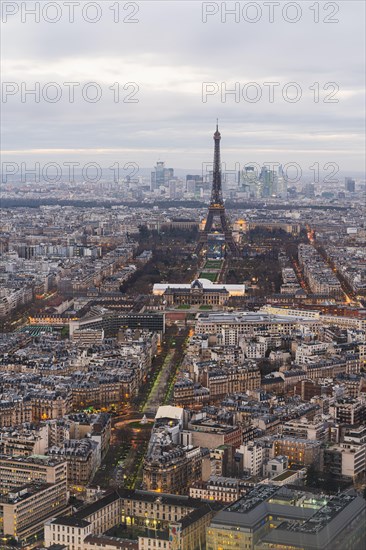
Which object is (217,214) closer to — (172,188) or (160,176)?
(172,188)

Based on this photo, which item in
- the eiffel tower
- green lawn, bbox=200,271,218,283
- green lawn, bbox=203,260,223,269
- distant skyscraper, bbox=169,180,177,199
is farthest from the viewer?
distant skyscraper, bbox=169,180,177,199

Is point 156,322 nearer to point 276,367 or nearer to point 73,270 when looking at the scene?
point 276,367

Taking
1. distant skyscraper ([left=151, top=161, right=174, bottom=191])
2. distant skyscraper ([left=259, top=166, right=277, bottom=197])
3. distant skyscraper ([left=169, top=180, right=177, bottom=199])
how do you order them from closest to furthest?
distant skyscraper ([left=259, top=166, right=277, bottom=197])
distant skyscraper ([left=169, top=180, right=177, bottom=199])
distant skyscraper ([left=151, top=161, right=174, bottom=191])

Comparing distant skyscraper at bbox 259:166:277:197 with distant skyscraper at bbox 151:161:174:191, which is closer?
distant skyscraper at bbox 259:166:277:197

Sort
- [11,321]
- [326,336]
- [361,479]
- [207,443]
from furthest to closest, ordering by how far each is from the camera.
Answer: [11,321]
[326,336]
[207,443]
[361,479]

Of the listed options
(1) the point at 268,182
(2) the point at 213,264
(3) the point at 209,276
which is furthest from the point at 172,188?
(3) the point at 209,276

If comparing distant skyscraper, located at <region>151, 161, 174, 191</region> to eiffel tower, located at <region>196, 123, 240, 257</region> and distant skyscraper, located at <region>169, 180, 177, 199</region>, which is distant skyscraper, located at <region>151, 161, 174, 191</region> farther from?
eiffel tower, located at <region>196, 123, 240, 257</region>

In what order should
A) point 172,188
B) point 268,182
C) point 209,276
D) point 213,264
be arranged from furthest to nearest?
1. point 172,188
2. point 268,182
3. point 213,264
4. point 209,276

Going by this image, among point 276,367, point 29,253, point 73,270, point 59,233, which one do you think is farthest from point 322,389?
point 59,233

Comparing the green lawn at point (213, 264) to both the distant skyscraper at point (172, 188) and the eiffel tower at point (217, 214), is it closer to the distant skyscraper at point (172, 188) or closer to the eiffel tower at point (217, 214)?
the eiffel tower at point (217, 214)

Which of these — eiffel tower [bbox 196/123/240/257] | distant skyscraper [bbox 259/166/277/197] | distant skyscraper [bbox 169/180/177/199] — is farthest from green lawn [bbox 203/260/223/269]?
distant skyscraper [bbox 169/180/177/199]

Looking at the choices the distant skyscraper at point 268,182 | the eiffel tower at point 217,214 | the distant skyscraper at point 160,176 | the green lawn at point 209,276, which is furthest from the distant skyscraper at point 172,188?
the green lawn at point 209,276
